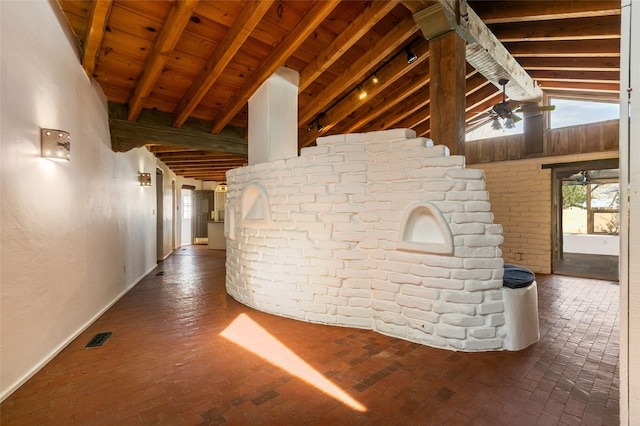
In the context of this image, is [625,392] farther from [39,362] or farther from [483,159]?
[483,159]

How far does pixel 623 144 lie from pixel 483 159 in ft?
22.8

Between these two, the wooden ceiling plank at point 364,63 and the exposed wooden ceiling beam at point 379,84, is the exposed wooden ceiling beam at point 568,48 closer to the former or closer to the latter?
the exposed wooden ceiling beam at point 379,84

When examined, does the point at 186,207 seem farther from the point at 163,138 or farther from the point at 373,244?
the point at 373,244

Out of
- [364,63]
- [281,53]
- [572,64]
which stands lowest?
[281,53]

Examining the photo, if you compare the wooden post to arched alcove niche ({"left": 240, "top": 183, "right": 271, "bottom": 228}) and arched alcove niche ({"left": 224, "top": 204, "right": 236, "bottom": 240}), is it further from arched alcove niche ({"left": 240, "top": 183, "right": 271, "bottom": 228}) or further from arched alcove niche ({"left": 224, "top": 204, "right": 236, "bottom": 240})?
arched alcove niche ({"left": 224, "top": 204, "right": 236, "bottom": 240})

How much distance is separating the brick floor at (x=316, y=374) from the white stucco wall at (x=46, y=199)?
317mm

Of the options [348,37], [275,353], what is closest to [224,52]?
[348,37]

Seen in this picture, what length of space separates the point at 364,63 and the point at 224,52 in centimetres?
207

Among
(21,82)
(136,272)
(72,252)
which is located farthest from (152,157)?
(21,82)

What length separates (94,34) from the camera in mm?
2764

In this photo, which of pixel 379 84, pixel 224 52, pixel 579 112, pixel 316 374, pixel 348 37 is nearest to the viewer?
pixel 316 374

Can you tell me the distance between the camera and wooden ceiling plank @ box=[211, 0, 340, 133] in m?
3.05

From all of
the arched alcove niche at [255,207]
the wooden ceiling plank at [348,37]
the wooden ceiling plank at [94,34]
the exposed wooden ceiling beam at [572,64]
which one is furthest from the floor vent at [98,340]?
the exposed wooden ceiling beam at [572,64]

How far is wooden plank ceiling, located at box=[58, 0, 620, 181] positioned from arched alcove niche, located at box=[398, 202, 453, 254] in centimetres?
219
